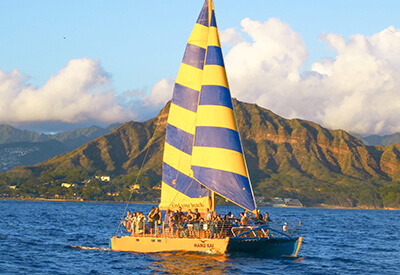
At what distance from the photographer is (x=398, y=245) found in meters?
61.9

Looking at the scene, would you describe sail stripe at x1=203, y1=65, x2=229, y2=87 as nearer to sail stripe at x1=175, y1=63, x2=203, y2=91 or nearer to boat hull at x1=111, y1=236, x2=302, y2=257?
sail stripe at x1=175, y1=63, x2=203, y2=91

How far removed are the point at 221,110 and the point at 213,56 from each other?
4.06m

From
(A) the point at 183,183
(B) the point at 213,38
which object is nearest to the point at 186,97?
(B) the point at 213,38

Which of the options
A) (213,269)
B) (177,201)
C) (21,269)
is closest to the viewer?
(213,269)

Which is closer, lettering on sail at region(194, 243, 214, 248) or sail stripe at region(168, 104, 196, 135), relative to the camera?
lettering on sail at region(194, 243, 214, 248)

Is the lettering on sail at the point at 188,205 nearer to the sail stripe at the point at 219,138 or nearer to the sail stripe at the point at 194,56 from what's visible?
the sail stripe at the point at 219,138

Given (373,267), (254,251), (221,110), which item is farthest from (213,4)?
(373,267)

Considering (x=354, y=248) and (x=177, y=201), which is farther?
(x=354, y=248)

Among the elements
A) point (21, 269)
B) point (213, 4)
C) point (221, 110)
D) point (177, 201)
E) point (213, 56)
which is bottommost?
point (21, 269)

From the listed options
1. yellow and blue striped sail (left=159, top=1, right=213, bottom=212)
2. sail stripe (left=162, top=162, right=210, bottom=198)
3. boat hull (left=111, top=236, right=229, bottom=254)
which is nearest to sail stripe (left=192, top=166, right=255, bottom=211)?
sail stripe (left=162, top=162, right=210, bottom=198)

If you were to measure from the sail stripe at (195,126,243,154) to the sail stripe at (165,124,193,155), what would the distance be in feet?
10.0

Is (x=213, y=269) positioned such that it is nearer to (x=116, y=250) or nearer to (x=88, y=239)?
(x=116, y=250)

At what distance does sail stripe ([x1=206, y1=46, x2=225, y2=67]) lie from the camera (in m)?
43.0

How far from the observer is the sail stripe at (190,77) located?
149ft
